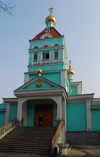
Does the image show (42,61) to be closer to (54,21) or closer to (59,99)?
(59,99)

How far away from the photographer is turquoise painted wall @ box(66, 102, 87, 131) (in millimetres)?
14539

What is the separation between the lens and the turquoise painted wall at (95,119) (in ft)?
46.4

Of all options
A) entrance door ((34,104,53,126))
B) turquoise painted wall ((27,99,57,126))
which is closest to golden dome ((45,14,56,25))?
turquoise painted wall ((27,99,57,126))

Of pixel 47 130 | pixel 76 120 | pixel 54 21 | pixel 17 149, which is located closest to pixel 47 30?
pixel 54 21

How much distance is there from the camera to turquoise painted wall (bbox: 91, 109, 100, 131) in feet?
46.4

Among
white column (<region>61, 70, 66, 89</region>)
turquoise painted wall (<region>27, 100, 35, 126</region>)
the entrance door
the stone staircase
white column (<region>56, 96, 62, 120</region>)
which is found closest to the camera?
the stone staircase

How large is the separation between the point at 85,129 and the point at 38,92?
15.9 feet

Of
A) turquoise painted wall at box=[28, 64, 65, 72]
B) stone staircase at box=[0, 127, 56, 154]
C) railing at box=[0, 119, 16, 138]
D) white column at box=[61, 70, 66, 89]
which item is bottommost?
stone staircase at box=[0, 127, 56, 154]

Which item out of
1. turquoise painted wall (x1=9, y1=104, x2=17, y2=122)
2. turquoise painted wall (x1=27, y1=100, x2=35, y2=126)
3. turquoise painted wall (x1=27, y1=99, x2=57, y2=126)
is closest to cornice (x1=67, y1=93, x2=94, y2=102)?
turquoise painted wall (x1=27, y1=99, x2=57, y2=126)

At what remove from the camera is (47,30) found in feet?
66.9

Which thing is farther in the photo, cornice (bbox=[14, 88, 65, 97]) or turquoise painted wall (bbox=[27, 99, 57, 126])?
turquoise painted wall (bbox=[27, 99, 57, 126])

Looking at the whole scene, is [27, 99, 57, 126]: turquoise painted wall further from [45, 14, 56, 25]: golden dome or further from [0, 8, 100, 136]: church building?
[45, 14, 56, 25]: golden dome

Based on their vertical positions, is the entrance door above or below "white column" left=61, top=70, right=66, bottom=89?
below

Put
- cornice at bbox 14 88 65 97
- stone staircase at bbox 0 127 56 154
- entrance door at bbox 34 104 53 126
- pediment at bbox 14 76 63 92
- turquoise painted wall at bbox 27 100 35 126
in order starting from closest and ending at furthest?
stone staircase at bbox 0 127 56 154 → cornice at bbox 14 88 65 97 → pediment at bbox 14 76 63 92 → entrance door at bbox 34 104 53 126 → turquoise painted wall at bbox 27 100 35 126
